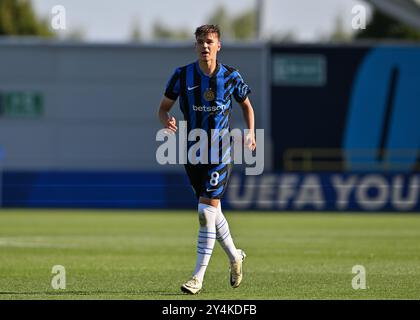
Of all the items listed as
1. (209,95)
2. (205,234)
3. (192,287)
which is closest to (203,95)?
(209,95)

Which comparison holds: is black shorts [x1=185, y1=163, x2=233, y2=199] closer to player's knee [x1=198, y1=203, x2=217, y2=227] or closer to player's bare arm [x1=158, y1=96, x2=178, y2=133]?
player's knee [x1=198, y1=203, x2=217, y2=227]

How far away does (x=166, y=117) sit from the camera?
10406 mm

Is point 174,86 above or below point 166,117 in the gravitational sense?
above

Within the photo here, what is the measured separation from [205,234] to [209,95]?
128 cm

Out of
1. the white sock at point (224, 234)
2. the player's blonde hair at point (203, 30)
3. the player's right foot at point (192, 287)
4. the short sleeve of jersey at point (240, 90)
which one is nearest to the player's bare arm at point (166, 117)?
the short sleeve of jersey at point (240, 90)

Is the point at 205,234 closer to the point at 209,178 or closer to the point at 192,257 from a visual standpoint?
the point at 209,178

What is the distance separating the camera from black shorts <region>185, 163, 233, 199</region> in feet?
33.6

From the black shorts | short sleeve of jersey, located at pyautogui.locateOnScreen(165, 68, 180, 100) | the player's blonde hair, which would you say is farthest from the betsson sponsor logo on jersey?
the player's blonde hair

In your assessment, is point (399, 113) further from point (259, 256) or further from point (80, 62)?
point (259, 256)

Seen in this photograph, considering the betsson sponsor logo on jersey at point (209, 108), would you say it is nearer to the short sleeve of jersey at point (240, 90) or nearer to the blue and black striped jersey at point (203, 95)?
the blue and black striped jersey at point (203, 95)

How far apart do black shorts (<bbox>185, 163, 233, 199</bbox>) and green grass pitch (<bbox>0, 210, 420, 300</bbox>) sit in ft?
3.04

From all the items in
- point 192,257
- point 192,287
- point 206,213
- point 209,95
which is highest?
point 209,95

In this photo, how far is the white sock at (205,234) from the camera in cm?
1022
